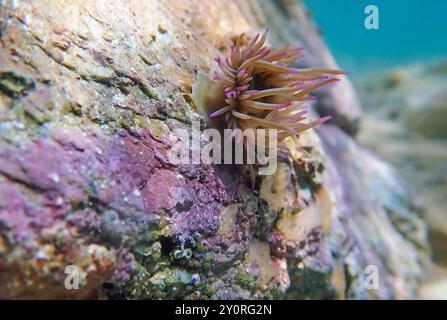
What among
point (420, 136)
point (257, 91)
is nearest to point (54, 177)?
point (257, 91)

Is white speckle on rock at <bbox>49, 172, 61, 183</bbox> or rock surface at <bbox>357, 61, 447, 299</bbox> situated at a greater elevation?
rock surface at <bbox>357, 61, 447, 299</bbox>

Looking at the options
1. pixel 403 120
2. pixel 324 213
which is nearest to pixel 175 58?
pixel 324 213

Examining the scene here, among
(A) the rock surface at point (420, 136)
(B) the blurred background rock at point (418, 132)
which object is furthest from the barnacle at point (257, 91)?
(A) the rock surface at point (420, 136)

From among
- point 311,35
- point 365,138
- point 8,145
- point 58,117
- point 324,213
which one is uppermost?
point 311,35

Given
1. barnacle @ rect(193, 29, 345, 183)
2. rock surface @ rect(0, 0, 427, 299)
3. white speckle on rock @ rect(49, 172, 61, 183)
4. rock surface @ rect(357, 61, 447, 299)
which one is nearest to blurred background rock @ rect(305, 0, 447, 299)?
rock surface @ rect(357, 61, 447, 299)

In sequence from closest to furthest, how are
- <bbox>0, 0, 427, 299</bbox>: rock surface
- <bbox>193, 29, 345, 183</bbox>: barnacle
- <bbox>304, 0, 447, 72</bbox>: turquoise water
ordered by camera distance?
<bbox>0, 0, 427, 299</bbox>: rock surface < <bbox>193, 29, 345, 183</bbox>: barnacle < <bbox>304, 0, 447, 72</bbox>: turquoise water

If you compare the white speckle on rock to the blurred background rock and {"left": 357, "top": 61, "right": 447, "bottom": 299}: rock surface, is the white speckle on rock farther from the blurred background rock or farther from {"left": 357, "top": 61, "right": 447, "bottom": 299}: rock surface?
{"left": 357, "top": 61, "right": 447, "bottom": 299}: rock surface

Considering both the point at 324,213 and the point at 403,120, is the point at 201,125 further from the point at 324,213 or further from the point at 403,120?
the point at 403,120
